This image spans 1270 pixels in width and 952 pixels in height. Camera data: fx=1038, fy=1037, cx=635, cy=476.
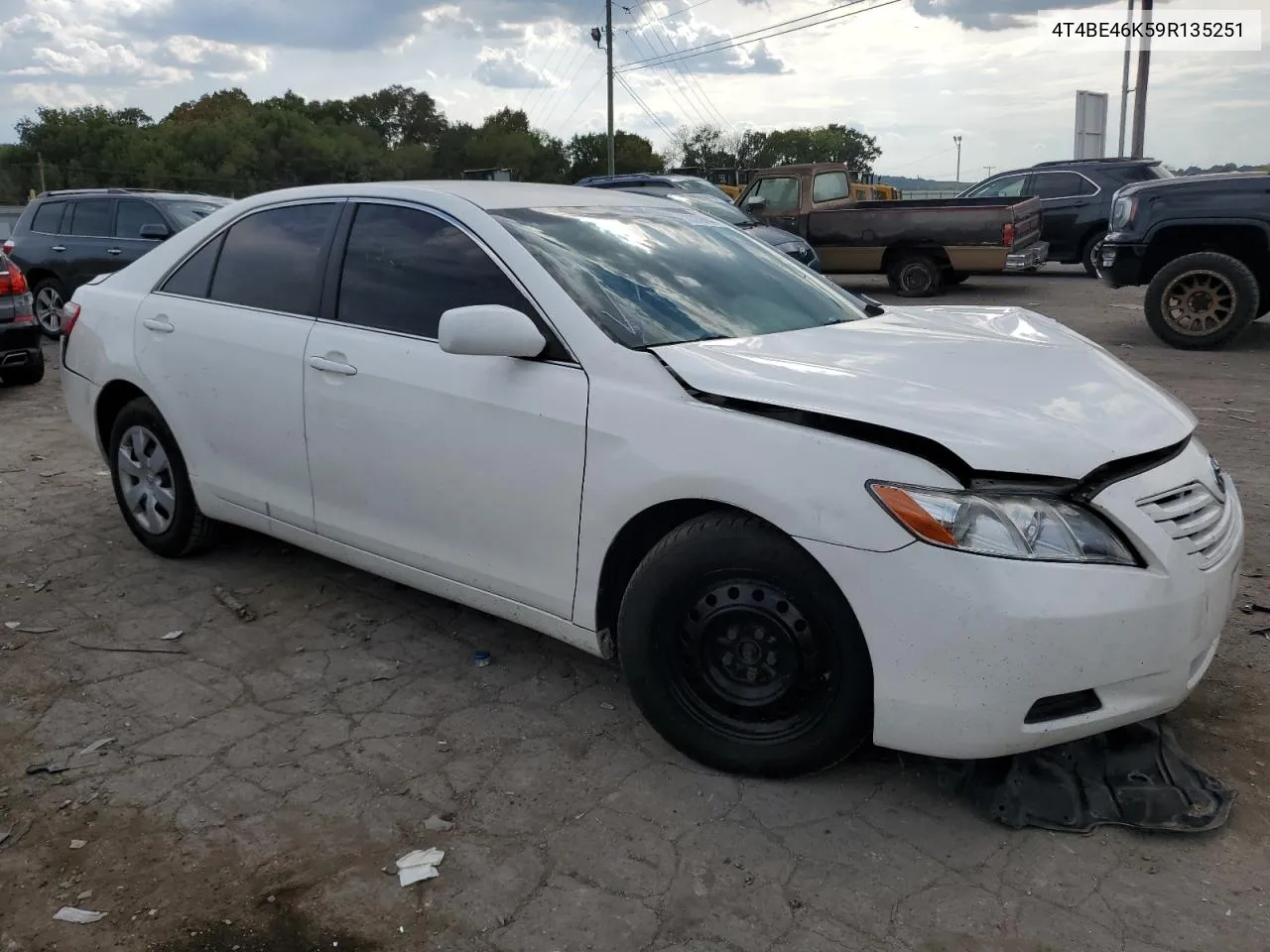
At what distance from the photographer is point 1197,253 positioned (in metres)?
9.98

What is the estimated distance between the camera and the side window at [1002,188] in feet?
55.3

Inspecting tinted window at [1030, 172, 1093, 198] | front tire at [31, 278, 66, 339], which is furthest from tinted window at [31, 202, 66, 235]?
tinted window at [1030, 172, 1093, 198]

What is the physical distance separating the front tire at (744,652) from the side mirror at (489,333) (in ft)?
2.41

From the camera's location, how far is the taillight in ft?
16.1

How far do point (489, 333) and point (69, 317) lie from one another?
9.80 feet

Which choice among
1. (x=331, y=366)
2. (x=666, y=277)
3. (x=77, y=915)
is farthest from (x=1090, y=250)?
(x=77, y=915)

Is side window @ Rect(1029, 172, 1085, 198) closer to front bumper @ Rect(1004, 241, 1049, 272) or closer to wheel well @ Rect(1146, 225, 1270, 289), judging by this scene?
front bumper @ Rect(1004, 241, 1049, 272)

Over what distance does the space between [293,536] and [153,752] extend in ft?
3.58

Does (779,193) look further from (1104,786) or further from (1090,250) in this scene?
(1104,786)

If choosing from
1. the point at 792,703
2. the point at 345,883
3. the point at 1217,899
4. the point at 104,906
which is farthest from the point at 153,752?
the point at 1217,899

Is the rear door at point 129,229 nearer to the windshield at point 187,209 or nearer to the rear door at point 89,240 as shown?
the rear door at point 89,240

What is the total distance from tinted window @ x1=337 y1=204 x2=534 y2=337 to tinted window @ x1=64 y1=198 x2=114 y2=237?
941cm

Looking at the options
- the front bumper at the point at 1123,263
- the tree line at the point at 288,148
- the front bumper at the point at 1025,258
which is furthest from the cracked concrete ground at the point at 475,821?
the tree line at the point at 288,148

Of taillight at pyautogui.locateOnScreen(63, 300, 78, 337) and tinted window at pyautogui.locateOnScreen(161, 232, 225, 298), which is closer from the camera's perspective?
tinted window at pyautogui.locateOnScreen(161, 232, 225, 298)
